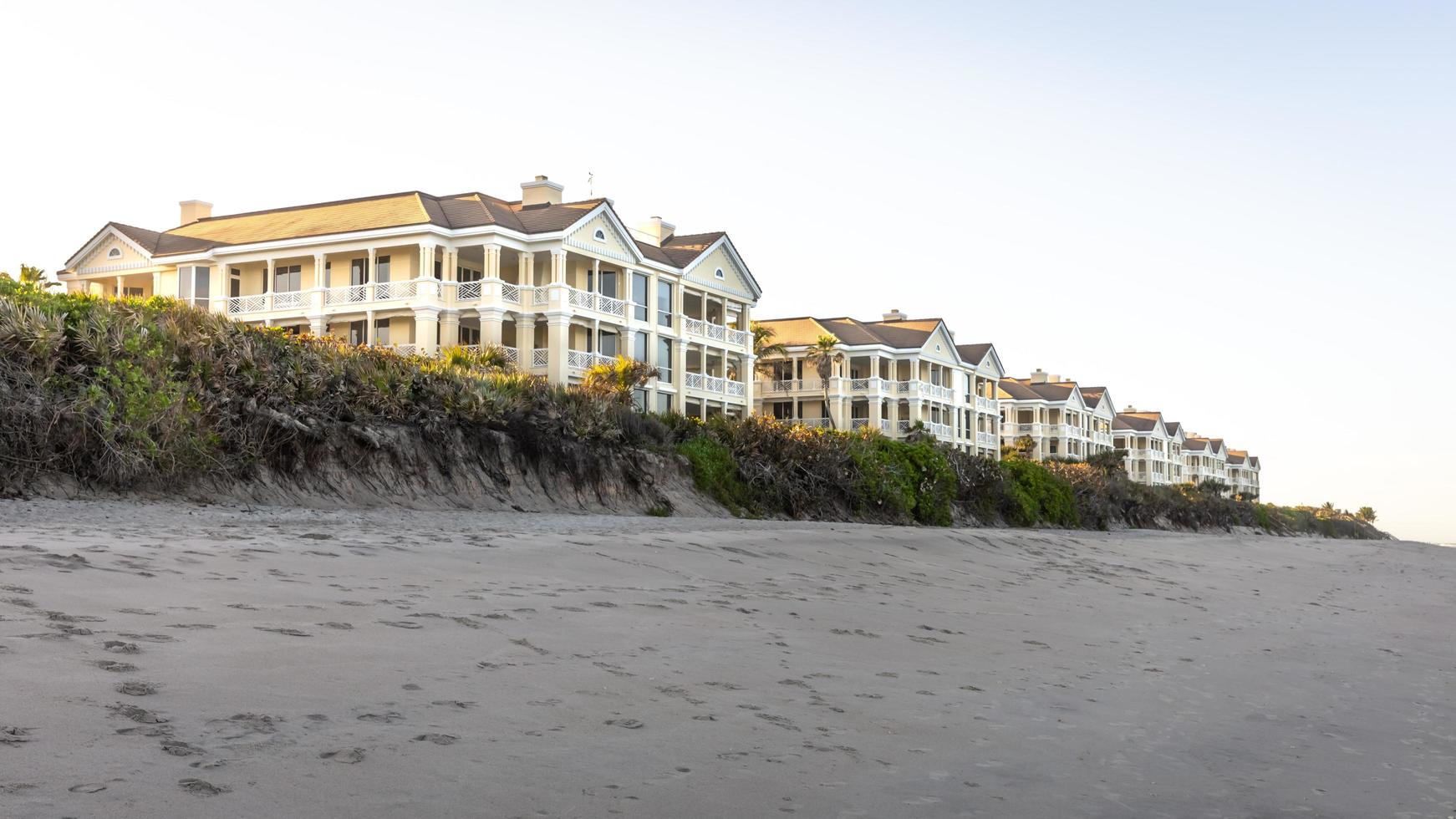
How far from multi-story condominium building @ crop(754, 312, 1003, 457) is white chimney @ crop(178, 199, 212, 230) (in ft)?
93.4

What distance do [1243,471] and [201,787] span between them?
16841 cm

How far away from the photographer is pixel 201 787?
3756mm

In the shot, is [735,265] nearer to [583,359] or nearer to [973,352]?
Result: [583,359]

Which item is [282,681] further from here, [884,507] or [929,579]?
[884,507]

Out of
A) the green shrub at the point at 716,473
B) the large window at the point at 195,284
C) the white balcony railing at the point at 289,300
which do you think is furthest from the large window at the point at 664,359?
the green shrub at the point at 716,473

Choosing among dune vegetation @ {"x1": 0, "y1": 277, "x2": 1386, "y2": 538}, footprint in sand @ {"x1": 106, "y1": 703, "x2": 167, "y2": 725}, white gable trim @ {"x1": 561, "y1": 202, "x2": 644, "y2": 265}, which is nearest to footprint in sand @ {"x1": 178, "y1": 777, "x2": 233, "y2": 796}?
footprint in sand @ {"x1": 106, "y1": 703, "x2": 167, "y2": 725}

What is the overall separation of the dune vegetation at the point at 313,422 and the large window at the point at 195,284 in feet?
62.3

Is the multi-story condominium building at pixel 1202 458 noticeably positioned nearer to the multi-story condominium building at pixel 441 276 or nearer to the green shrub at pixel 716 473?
the multi-story condominium building at pixel 441 276

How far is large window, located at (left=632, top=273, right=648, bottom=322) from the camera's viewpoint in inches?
1919

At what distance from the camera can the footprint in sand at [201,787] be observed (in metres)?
3.72

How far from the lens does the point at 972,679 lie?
23.3 ft

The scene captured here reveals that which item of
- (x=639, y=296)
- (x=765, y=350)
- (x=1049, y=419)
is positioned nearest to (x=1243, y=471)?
(x=1049, y=419)

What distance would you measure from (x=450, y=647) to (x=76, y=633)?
66.7 inches

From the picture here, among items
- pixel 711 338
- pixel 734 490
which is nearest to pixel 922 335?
pixel 711 338
